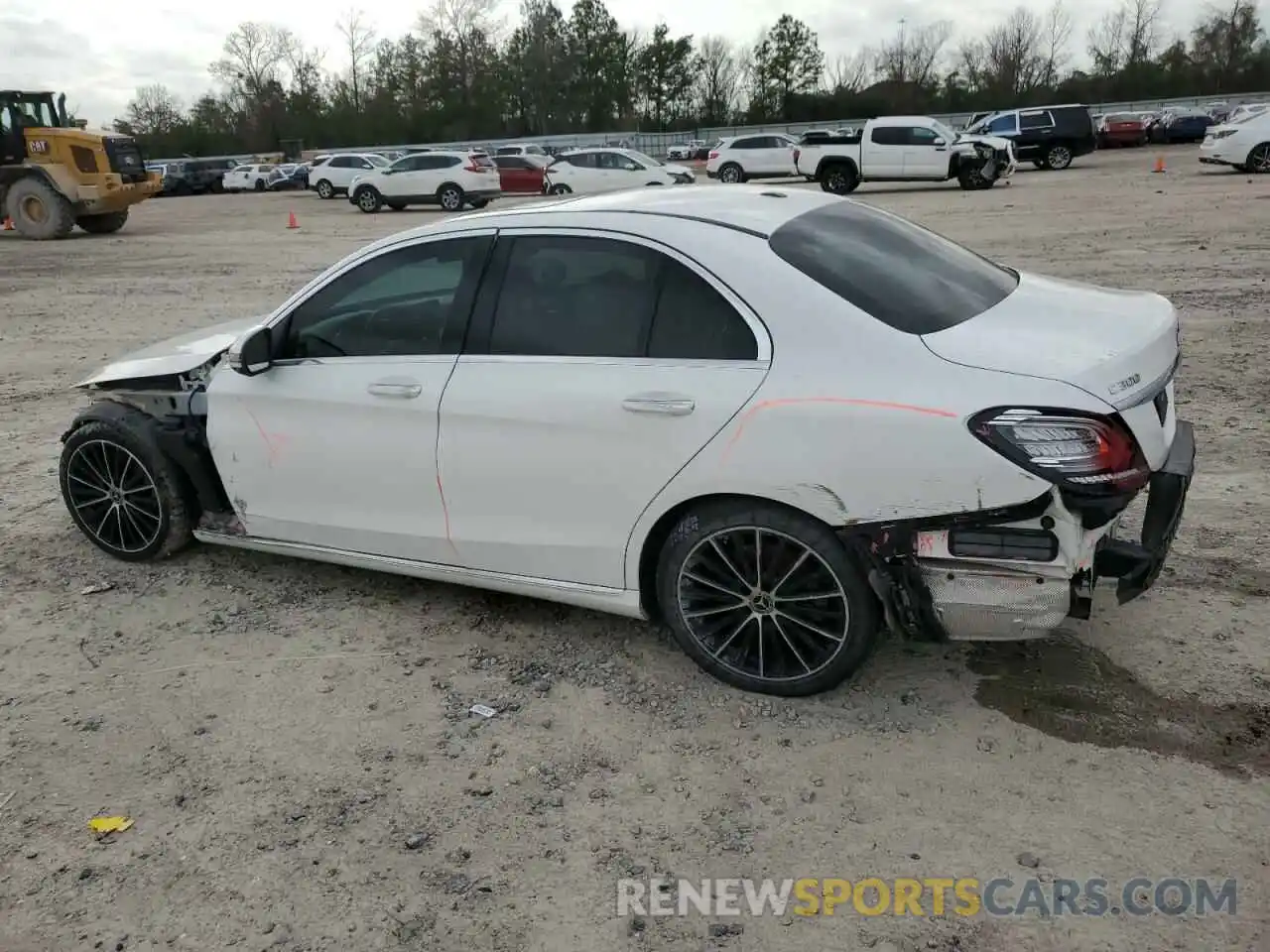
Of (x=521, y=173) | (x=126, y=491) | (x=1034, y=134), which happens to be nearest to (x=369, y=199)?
(x=521, y=173)

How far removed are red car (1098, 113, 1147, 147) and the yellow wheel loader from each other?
1442 inches

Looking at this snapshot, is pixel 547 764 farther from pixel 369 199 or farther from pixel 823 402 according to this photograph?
pixel 369 199

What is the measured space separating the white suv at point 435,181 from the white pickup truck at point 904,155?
8425 millimetres

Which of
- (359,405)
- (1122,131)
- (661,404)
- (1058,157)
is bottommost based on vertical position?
(1122,131)

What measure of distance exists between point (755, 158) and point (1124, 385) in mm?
28636

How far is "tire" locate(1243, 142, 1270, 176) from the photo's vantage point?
23.5 meters

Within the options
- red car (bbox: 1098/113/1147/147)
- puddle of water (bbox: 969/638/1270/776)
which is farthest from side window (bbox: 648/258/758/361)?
red car (bbox: 1098/113/1147/147)

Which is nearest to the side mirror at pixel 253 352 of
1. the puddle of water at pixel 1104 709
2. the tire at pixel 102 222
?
the puddle of water at pixel 1104 709

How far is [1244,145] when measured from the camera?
77.9 feet

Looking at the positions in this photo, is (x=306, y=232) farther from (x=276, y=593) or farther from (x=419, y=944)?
(x=419, y=944)

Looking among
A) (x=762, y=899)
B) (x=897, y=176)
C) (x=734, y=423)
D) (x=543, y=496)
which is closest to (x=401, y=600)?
(x=543, y=496)

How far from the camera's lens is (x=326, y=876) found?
2.88 metres

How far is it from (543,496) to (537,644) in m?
0.72

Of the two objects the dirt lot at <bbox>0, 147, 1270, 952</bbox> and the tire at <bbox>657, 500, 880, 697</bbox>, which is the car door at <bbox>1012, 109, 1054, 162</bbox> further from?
the tire at <bbox>657, 500, 880, 697</bbox>
